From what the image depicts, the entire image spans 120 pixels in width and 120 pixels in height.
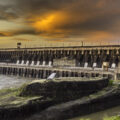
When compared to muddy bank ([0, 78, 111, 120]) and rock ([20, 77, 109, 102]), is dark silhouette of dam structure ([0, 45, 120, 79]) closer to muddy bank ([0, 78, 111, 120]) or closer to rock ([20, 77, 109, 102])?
rock ([20, 77, 109, 102])

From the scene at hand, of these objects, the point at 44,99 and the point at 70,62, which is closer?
the point at 44,99

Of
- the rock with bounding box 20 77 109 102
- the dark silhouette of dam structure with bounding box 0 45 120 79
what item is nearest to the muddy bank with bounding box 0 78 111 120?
the rock with bounding box 20 77 109 102

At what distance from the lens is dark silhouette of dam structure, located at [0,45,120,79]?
45.4m

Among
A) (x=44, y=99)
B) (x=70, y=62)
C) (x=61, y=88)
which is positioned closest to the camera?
(x=44, y=99)

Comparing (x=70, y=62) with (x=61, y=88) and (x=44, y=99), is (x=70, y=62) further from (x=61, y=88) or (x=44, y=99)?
(x=44, y=99)

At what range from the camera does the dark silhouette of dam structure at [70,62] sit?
45.4 m

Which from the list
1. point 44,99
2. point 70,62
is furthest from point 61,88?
point 70,62

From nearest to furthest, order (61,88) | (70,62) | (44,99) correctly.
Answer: (44,99) → (61,88) → (70,62)

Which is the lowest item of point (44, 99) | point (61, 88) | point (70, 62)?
point (44, 99)

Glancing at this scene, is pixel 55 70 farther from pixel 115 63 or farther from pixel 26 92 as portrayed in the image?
pixel 26 92

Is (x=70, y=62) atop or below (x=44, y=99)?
atop

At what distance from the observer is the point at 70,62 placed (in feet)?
215

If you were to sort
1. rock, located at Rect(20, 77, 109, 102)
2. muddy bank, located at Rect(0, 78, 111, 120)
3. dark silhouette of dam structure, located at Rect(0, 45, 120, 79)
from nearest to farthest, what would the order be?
muddy bank, located at Rect(0, 78, 111, 120) < rock, located at Rect(20, 77, 109, 102) < dark silhouette of dam structure, located at Rect(0, 45, 120, 79)

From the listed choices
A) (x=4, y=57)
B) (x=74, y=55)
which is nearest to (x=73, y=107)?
(x=74, y=55)
